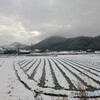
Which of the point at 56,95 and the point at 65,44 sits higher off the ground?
the point at 65,44

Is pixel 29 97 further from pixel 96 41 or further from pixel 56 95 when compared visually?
pixel 96 41

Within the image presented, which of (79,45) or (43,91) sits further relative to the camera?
(79,45)

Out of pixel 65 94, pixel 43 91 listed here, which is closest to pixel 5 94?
pixel 43 91

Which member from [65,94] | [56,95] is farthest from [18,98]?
[65,94]

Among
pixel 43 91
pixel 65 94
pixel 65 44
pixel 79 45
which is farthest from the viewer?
pixel 65 44

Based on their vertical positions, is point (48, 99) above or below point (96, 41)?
below

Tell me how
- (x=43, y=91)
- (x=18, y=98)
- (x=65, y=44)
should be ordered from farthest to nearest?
(x=65, y=44), (x=43, y=91), (x=18, y=98)

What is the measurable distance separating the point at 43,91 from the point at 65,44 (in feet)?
549

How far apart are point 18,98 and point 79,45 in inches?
5670

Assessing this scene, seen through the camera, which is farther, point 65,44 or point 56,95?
point 65,44

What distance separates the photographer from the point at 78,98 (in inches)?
196

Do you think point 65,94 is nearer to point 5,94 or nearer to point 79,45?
point 5,94

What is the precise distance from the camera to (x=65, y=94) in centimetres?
550

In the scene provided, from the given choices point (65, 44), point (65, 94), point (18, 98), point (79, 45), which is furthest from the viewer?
point (65, 44)
